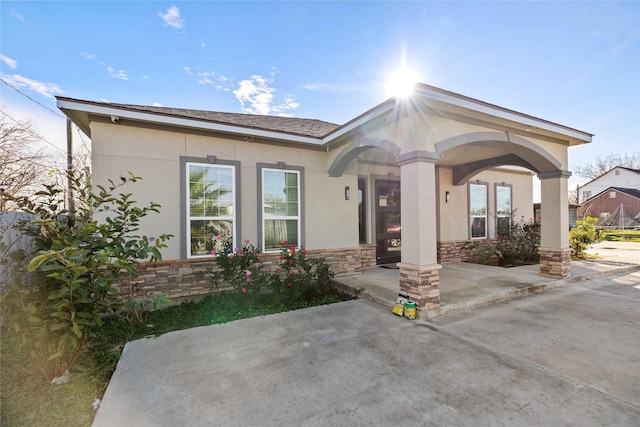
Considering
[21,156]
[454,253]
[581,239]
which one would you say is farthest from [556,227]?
[21,156]

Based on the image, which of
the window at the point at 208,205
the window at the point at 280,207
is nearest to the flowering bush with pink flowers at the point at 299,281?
the window at the point at 280,207

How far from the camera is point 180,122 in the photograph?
5.16m

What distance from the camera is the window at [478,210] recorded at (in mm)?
9859

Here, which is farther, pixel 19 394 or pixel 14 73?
pixel 14 73

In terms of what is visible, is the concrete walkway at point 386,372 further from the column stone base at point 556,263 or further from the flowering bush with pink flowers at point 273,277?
the column stone base at point 556,263

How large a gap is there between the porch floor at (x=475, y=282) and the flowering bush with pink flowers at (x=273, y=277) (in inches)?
29.7

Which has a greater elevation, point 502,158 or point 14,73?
point 14,73

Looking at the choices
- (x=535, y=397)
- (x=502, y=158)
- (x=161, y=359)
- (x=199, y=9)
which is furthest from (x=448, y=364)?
(x=199, y=9)

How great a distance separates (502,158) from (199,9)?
8.08 metres

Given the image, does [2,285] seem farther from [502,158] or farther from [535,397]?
[502,158]

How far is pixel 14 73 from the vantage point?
19.9 feet

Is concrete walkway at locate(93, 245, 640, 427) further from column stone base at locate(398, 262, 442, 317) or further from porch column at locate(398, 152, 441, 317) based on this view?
porch column at locate(398, 152, 441, 317)

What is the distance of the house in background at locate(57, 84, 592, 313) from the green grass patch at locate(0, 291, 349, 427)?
112 cm

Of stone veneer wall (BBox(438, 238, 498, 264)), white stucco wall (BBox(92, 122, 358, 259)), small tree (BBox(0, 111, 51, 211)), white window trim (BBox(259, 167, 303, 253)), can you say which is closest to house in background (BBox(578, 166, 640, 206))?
stone veneer wall (BBox(438, 238, 498, 264))
